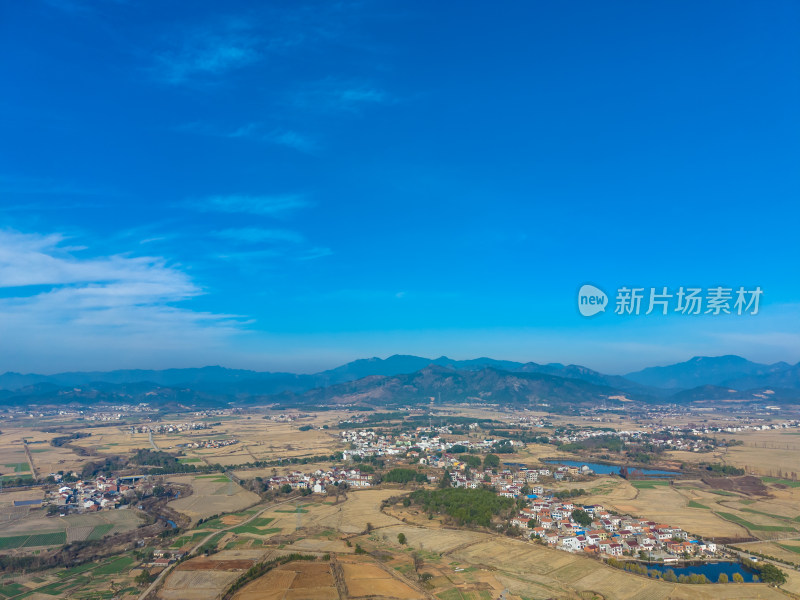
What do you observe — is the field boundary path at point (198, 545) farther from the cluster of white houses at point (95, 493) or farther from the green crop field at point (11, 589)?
the cluster of white houses at point (95, 493)

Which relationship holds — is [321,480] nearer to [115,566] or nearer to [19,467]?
[115,566]

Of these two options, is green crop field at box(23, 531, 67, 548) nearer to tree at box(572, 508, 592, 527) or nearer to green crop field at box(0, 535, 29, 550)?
green crop field at box(0, 535, 29, 550)

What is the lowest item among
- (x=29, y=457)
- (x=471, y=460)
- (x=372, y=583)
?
(x=29, y=457)

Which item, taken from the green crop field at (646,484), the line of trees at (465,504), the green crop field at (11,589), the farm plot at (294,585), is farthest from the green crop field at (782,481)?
the green crop field at (11,589)

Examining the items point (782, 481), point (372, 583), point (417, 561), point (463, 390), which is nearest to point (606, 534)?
point (417, 561)

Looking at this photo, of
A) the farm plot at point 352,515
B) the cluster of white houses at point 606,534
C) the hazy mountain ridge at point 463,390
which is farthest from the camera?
the hazy mountain ridge at point 463,390

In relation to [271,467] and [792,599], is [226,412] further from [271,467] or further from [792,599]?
[792,599]

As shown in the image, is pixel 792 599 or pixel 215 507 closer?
pixel 792 599

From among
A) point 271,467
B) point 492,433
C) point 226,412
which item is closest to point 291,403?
point 226,412

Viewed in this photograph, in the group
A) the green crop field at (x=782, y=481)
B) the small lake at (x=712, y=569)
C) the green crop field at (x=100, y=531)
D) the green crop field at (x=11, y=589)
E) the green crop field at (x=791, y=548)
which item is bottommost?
the green crop field at (x=100, y=531)
